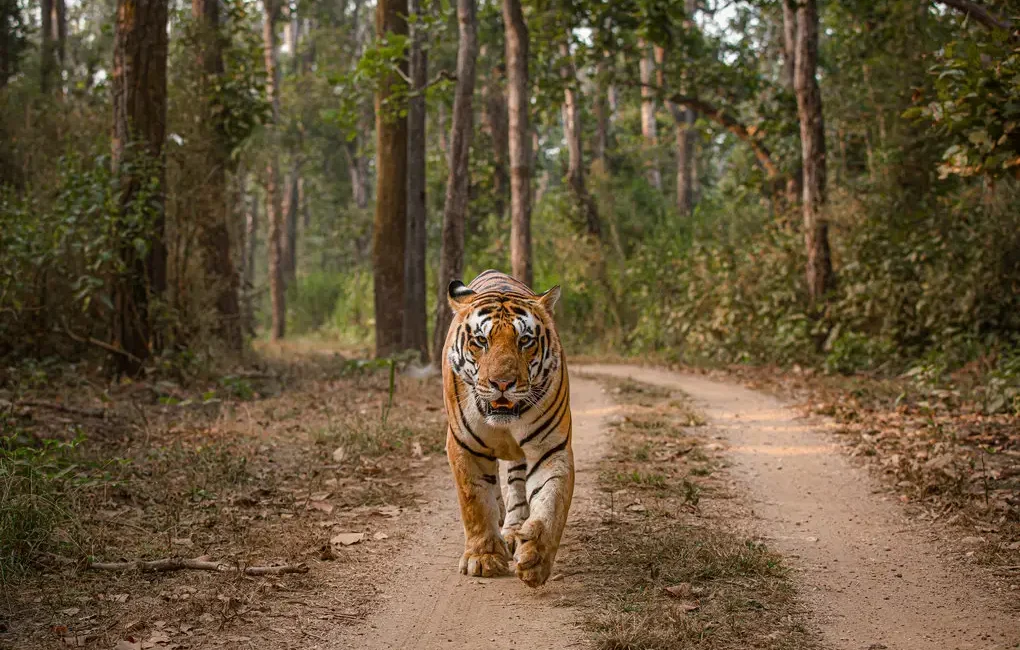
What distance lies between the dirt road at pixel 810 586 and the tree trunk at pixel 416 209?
9256mm

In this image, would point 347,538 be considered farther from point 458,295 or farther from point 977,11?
point 977,11

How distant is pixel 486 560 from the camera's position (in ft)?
16.1

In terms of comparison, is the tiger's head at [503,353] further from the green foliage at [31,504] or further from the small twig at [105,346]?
the small twig at [105,346]

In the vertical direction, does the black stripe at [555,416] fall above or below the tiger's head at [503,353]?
below

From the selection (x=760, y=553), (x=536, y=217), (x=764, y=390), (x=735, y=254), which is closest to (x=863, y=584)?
(x=760, y=553)

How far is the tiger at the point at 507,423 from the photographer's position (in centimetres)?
458

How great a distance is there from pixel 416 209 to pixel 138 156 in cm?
586

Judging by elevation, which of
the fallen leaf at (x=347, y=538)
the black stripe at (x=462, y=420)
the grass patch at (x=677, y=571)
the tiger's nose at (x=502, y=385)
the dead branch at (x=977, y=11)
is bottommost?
the fallen leaf at (x=347, y=538)

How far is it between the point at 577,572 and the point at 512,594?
457 mm

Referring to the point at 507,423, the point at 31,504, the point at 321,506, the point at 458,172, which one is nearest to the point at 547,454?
the point at 507,423

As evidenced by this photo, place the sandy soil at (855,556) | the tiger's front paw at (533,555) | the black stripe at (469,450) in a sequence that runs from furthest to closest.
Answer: the black stripe at (469,450) → the tiger's front paw at (533,555) → the sandy soil at (855,556)

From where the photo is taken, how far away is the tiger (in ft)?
15.0

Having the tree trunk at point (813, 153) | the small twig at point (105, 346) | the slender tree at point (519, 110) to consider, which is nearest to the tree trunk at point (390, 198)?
the slender tree at point (519, 110)

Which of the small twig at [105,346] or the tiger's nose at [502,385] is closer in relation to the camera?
the tiger's nose at [502,385]
